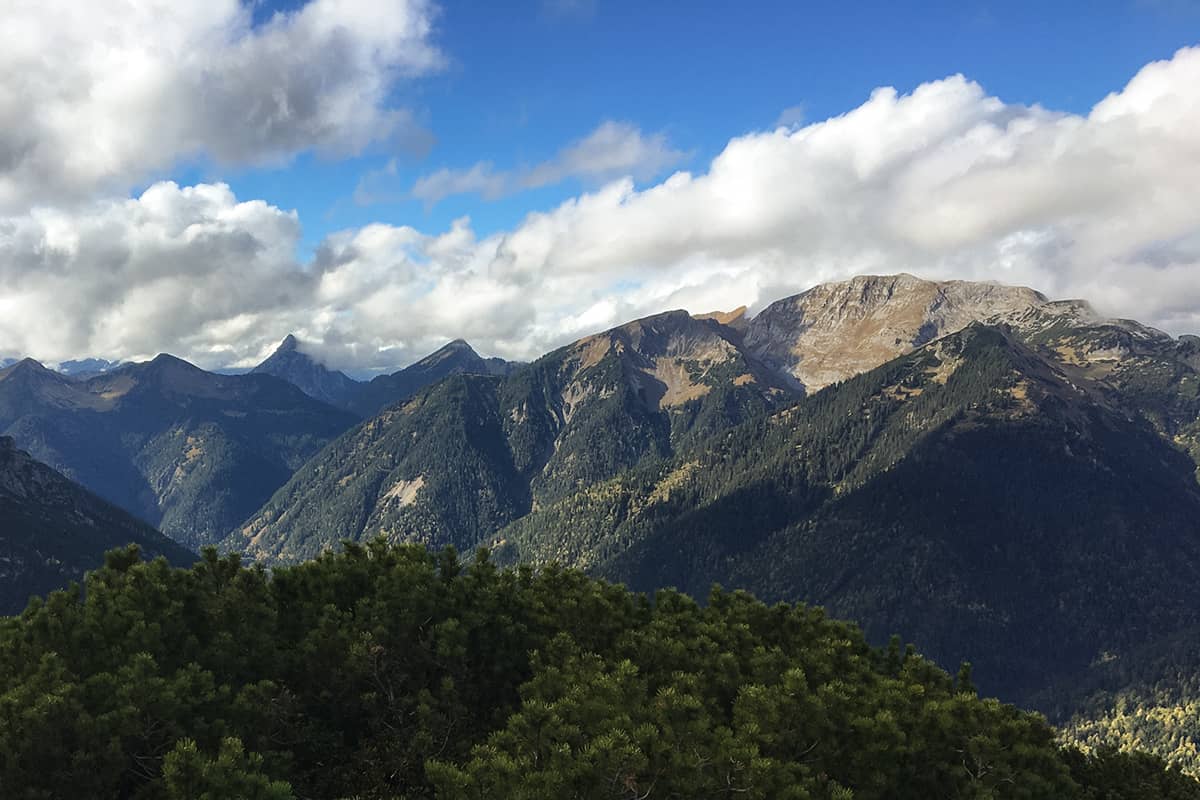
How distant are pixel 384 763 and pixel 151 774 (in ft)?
37.3

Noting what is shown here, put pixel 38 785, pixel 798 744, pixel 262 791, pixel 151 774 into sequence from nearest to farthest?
pixel 262 791
pixel 38 785
pixel 151 774
pixel 798 744

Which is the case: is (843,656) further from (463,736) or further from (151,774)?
(151,774)

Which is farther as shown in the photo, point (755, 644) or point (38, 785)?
point (755, 644)

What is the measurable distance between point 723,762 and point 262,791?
1777cm

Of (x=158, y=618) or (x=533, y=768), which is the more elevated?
(x=158, y=618)

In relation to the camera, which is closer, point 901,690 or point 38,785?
point 38,785

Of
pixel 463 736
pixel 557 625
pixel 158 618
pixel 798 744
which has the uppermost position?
pixel 158 618

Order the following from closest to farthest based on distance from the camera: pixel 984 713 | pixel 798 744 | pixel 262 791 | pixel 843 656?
pixel 262 791 < pixel 798 744 < pixel 984 713 < pixel 843 656

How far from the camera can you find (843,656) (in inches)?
1837

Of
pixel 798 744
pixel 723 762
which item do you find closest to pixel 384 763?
pixel 723 762

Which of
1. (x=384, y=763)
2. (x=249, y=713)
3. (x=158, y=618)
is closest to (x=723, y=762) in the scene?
(x=384, y=763)

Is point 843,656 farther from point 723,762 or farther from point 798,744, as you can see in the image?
point 723,762

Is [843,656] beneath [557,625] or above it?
beneath

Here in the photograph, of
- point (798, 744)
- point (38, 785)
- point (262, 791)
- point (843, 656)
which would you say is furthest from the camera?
point (843, 656)
